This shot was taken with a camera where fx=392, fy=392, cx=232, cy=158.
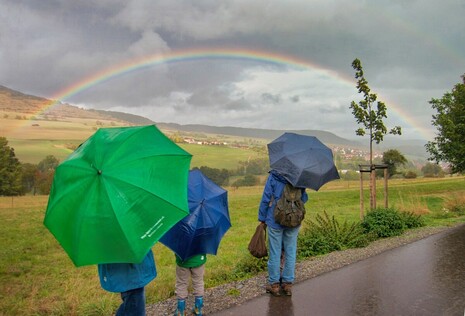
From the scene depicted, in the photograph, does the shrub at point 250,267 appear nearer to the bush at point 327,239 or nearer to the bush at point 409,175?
the bush at point 327,239

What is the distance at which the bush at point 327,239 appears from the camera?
829cm

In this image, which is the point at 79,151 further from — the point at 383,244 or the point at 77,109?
the point at 77,109

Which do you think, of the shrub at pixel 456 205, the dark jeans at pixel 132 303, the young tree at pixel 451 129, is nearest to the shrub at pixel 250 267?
the dark jeans at pixel 132 303

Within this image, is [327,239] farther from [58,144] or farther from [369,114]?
[58,144]

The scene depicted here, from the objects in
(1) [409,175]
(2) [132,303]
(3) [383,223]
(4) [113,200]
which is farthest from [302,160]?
(1) [409,175]

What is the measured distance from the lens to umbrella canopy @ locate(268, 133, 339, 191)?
17.8 feet

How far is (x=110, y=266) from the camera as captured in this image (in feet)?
11.0

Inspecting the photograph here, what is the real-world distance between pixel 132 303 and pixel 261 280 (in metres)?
3.09

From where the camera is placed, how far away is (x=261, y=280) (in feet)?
20.4

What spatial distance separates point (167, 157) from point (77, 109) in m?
201

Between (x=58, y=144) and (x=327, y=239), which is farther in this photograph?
(x=58, y=144)

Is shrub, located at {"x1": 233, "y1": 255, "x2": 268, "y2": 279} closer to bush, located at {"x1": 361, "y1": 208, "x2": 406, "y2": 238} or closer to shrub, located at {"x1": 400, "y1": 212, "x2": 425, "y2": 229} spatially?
bush, located at {"x1": 361, "y1": 208, "x2": 406, "y2": 238}

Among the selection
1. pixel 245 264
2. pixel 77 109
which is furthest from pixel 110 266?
pixel 77 109

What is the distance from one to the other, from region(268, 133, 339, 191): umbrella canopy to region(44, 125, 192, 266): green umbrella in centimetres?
232
